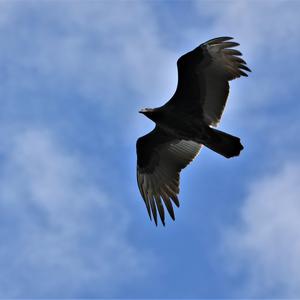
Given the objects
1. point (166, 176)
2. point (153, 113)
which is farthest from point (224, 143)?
point (166, 176)

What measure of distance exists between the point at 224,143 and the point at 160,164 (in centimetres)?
258

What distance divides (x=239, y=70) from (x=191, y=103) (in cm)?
146

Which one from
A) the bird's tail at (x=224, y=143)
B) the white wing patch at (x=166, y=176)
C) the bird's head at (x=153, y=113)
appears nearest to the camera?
the bird's tail at (x=224, y=143)

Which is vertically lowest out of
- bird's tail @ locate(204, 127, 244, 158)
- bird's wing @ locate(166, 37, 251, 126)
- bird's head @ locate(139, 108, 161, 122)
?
bird's tail @ locate(204, 127, 244, 158)

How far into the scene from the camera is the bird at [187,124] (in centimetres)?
2347

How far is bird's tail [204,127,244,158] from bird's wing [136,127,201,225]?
1431 mm

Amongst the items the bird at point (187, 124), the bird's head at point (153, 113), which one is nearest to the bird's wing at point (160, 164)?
the bird at point (187, 124)

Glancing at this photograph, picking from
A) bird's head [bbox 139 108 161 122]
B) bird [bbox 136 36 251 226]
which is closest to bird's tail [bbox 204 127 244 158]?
bird [bbox 136 36 251 226]

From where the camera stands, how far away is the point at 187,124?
24.2 metres

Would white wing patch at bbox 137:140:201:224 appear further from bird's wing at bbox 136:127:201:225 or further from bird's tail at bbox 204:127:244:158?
bird's tail at bbox 204:127:244:158

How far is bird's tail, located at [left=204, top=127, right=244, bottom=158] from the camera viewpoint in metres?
23.3

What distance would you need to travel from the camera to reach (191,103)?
24203mm

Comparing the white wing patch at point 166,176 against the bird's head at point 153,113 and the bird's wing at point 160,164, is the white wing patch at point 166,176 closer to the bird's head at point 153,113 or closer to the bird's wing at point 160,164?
the bird's wing at point 160,164

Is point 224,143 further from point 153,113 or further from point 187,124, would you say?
point 153,113
